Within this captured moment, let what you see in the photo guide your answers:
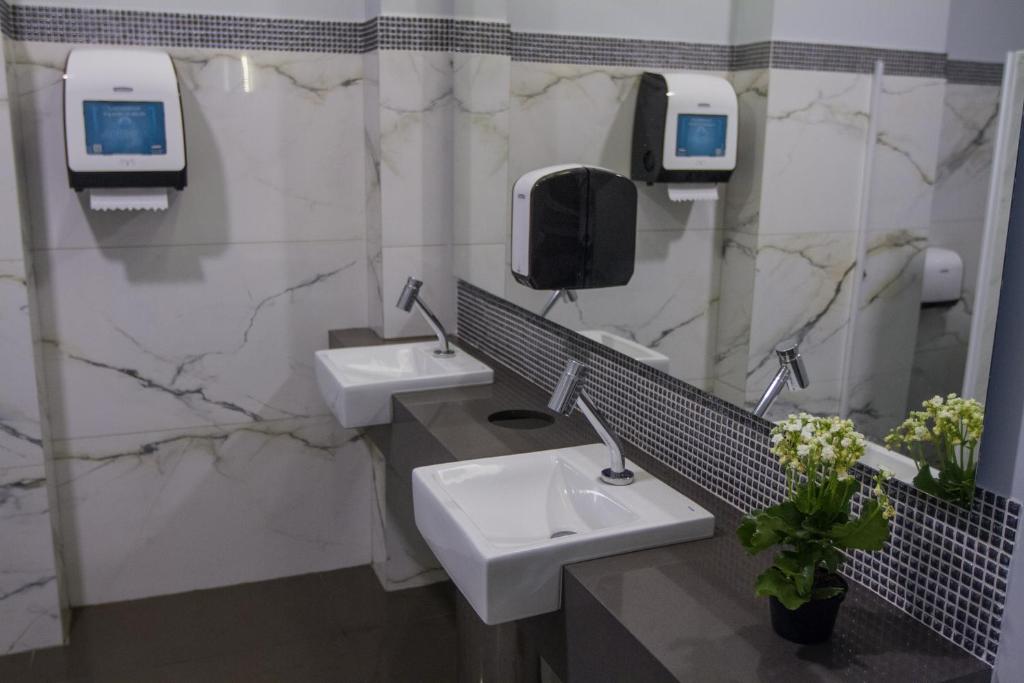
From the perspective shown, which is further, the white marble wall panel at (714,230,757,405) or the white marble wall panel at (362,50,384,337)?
the white marble wall panel at (362,50,384,337)

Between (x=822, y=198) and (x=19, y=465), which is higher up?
(x=822, y=198)

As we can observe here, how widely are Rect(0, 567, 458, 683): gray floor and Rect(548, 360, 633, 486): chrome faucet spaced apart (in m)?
1.17

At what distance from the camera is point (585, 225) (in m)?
2.11

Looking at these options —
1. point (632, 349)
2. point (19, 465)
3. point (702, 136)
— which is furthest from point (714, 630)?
point (19, 465)

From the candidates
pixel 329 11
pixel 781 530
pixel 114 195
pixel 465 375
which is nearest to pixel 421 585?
pixel 465 375

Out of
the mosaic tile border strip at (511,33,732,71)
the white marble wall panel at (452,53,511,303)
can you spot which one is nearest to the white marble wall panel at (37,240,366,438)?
the white marble wall panel at (452,53,511,303)

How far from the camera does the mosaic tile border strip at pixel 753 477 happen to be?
1.24 m

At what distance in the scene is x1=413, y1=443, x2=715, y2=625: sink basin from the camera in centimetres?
146

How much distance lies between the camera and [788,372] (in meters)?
1.62

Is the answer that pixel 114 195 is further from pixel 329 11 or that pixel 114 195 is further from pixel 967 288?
pixel 967 288

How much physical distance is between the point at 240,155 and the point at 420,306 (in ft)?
2.50

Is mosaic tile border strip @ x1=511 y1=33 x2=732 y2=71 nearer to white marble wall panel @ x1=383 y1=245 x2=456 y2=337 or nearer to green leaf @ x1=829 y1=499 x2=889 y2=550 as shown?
white marble wall panel @ x1=383 y1=245 x2=456 y2=337

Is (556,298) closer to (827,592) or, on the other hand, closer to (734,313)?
(734,313)

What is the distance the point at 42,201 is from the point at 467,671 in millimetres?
1787
